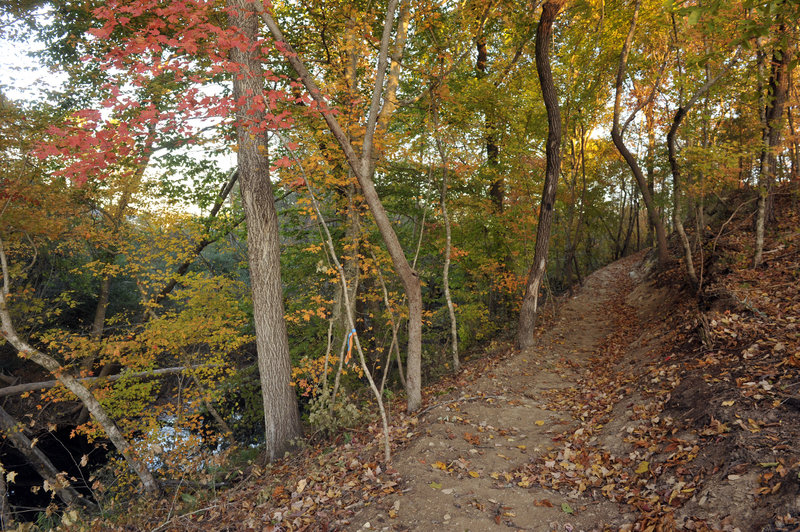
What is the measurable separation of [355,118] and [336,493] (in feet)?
21.9

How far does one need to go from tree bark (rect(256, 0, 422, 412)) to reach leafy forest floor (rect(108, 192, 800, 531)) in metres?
0.92

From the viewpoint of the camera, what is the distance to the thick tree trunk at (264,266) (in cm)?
674

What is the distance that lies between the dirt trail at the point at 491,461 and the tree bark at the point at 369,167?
912mm

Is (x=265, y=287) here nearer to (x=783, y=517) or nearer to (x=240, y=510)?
(x=240, y=510)

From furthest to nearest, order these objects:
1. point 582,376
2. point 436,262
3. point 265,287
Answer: point 436,262
point 582,376
point 265,287

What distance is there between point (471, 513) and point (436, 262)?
10.7 meters

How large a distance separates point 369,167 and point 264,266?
8.24ft

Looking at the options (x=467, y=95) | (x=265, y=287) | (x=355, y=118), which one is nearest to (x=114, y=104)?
(x=265, y=287)

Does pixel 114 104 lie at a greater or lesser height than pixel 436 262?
greater

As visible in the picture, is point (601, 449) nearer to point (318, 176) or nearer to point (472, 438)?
point (472, 438)

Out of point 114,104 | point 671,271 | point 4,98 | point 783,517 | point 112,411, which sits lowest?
point 112,411

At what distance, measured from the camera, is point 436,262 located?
1440 cm

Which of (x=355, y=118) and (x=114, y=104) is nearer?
(x=114, y=104)

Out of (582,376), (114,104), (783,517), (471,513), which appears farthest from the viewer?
(582,376)
